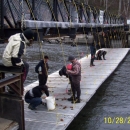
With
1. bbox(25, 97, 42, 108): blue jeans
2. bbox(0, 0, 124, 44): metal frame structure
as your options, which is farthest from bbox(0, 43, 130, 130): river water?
bbox(0, 0, 124, 44): metal frame structure

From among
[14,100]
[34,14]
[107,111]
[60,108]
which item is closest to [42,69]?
[60,108]

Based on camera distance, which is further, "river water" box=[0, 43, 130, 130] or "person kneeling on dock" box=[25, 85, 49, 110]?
"river water" box=[0, 43, 130, 130]

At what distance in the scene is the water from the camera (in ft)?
31.7

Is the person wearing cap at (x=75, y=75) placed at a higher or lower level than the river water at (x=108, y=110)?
higher

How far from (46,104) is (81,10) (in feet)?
34.7

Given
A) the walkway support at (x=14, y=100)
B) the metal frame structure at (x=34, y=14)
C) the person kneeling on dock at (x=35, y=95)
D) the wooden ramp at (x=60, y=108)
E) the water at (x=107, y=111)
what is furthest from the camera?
the water at (x=107, y=111)

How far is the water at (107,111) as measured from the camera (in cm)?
967

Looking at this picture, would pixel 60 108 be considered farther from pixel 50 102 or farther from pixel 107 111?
pixel 107 111

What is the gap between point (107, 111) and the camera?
1125 cm

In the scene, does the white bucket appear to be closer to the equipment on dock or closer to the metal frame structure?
the equipment on dock

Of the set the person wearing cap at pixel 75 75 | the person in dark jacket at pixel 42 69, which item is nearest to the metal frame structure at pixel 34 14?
the person in dark jacket at pixel 42 69

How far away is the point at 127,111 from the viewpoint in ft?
36.6

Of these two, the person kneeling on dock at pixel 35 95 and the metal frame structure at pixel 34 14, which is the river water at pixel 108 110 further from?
the metal frame structure at pixel 34 14

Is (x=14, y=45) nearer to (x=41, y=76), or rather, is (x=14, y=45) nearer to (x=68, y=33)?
(x=41, y=76)
